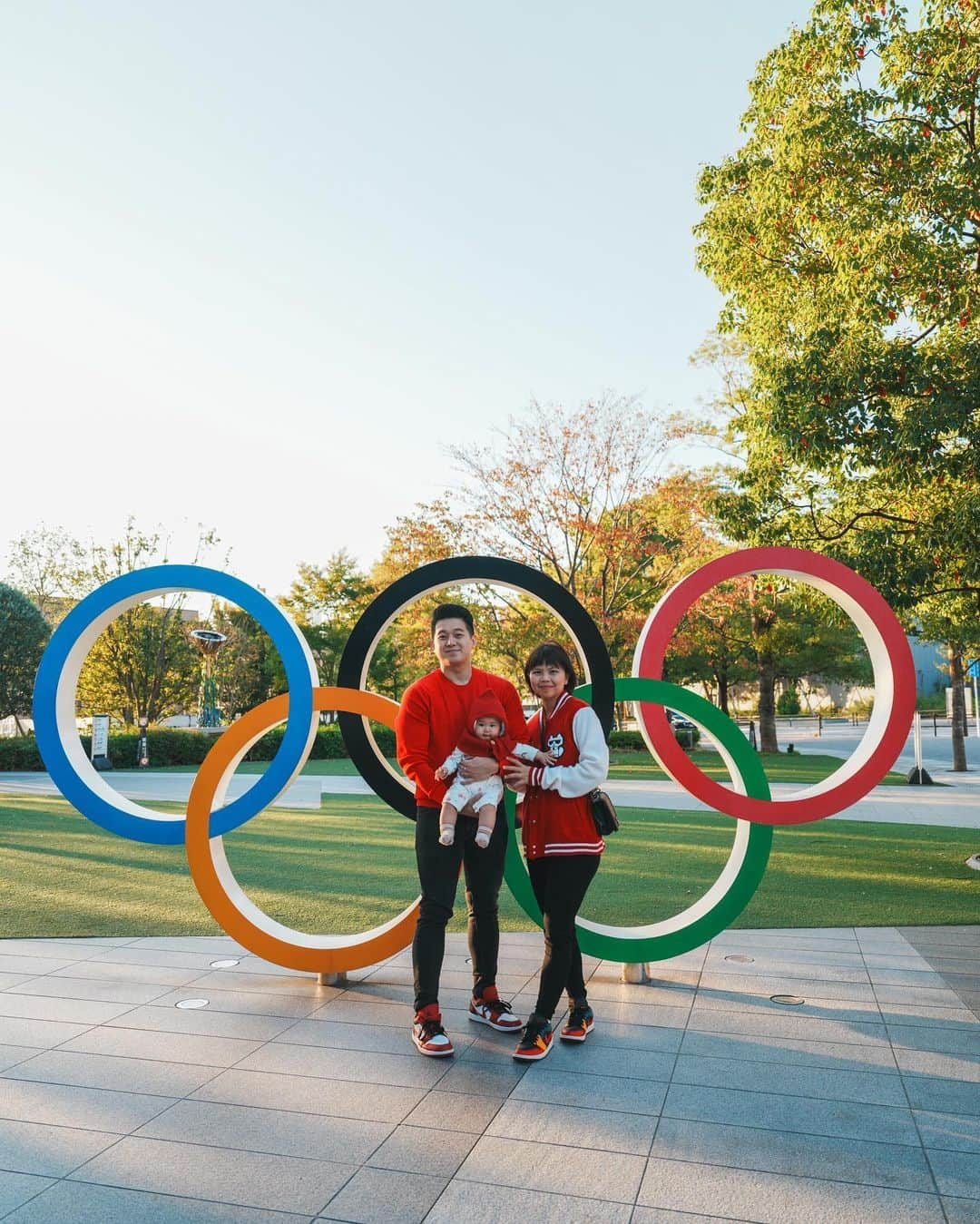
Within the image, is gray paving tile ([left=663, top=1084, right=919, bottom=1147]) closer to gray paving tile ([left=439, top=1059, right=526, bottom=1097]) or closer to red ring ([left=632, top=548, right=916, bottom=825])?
gray paving tile ([left=439, top=1059, right=526, bottom=1097])

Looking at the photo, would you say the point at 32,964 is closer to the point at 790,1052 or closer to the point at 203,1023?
the point at 203,1023

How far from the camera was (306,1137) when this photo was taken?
3.47 m

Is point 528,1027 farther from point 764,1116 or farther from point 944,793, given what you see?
point 944,793

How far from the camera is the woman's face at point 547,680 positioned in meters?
4.51

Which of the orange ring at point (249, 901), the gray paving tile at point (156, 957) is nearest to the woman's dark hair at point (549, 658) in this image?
the orange ring at point (249, 901)

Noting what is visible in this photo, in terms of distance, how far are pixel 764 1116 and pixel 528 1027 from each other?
106 cm

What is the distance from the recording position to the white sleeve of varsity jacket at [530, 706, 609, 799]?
4.32m

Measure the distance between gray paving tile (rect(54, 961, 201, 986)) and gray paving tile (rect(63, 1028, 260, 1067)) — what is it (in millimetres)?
884

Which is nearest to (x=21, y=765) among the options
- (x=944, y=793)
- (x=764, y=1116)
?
(x=944, y=793)

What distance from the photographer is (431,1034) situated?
4.29 metres

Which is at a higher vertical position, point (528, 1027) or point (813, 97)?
point (813, 97)

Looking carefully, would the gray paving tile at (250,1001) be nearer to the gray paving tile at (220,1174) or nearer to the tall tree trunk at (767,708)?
the gray paving tile at (220,1174)

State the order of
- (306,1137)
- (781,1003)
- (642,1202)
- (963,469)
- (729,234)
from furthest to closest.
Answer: (729,234)
(963,469)
(781,1003)
(306,1137)
(642,1202)

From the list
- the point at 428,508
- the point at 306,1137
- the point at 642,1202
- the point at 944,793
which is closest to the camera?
the point at 642,1202
